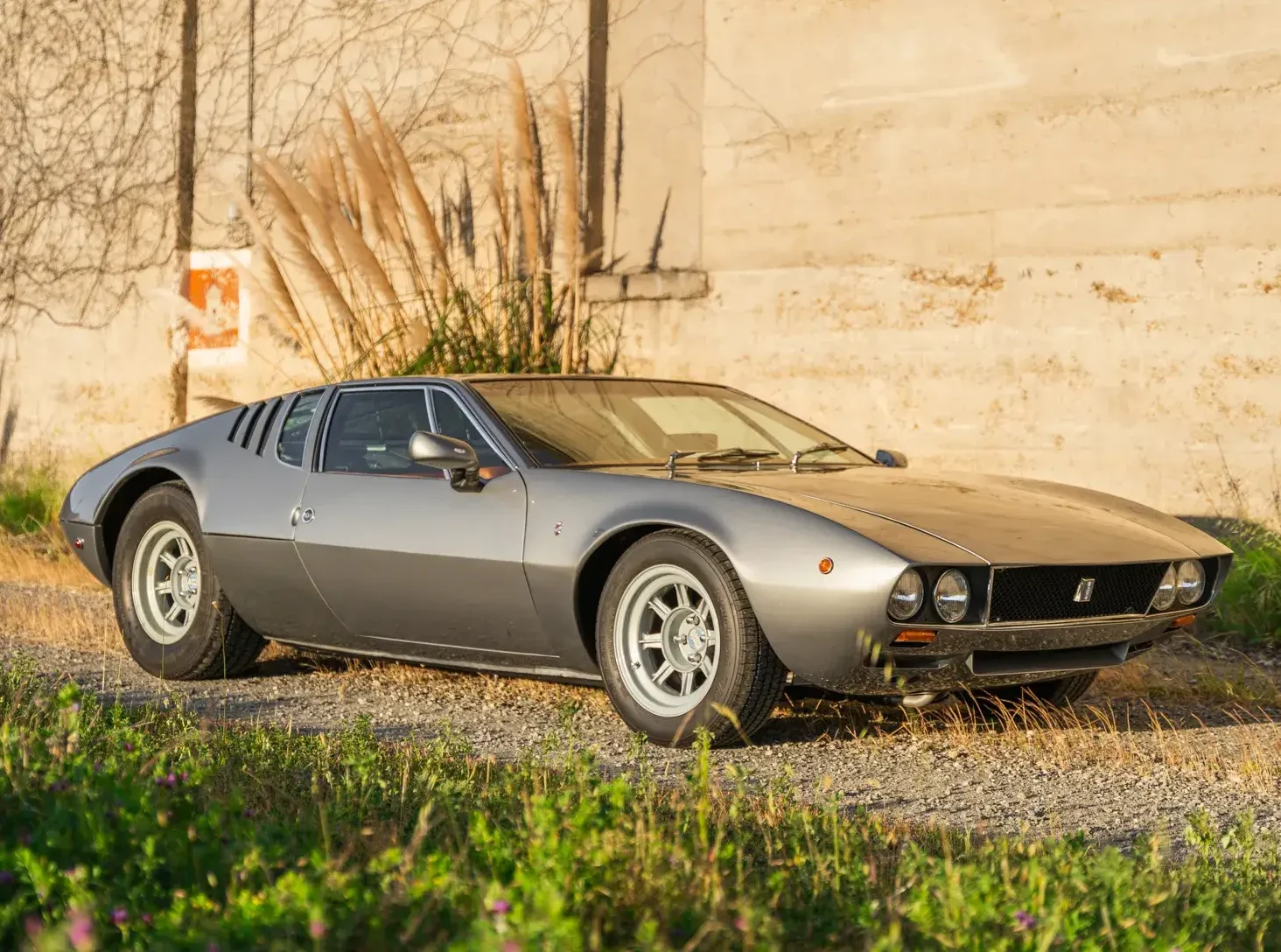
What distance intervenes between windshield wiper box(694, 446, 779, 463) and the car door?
2.24 feet

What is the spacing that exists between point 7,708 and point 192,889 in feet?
7.39

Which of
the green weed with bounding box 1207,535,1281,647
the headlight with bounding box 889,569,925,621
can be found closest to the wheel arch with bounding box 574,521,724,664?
the headlight with bounding box 889,569,925,621

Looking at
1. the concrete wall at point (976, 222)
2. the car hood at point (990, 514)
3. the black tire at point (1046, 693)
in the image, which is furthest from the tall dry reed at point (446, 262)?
the black tire at point (1046, 693)

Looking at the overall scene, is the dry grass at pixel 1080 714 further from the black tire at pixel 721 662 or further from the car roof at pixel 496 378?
the car roof at pixel 496 378

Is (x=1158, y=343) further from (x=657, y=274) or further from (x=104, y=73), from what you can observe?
→ (x=104, y=73)

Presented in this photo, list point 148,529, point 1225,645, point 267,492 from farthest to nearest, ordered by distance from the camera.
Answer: point 1225,645
point 148,529
point 267,492

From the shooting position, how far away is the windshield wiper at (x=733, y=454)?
5902 mm

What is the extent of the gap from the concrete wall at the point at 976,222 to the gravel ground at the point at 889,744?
3027 mm

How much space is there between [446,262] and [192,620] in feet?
14.6

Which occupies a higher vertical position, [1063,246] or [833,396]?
[1063,246]

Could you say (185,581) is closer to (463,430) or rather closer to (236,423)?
(236,423)

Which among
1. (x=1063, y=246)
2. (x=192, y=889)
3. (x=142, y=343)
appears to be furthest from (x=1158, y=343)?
→ (x=142, y=343)

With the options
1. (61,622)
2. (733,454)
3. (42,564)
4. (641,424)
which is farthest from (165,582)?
(42,564)

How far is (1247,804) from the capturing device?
455 cm
